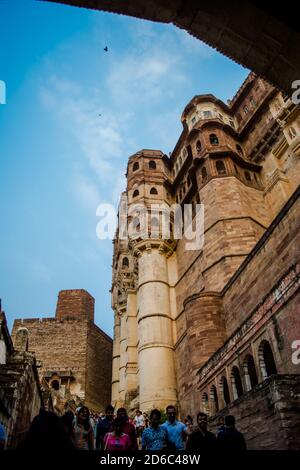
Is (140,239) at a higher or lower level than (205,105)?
lower

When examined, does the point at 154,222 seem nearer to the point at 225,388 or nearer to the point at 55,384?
the point at 225,388

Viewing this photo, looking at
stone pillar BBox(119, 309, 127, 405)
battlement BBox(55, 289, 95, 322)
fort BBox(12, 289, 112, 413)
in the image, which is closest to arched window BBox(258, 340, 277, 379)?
stone pillar BBox(119, 309, 127, 405)

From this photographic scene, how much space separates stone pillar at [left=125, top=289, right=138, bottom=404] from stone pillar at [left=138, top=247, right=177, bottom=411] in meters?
4.86

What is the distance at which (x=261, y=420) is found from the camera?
577 centimetres

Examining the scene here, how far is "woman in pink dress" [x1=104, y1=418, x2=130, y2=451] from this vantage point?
159 inches

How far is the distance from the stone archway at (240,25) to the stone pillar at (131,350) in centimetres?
2261

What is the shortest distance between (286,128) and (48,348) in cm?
2781

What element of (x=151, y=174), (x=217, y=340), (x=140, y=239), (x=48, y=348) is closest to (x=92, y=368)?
(x=48, y=348)

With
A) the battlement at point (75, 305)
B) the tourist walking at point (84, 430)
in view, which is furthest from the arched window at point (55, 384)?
the tourist walking at point (84, 430)

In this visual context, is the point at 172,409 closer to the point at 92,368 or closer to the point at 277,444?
the point at 277,444

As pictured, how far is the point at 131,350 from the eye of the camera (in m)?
Result: 25.4

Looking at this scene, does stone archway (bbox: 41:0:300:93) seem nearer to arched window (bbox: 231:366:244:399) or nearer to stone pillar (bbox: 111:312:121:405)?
arched window (bbox: 231:366:244:399)

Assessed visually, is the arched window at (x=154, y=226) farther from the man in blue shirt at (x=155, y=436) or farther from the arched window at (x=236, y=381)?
the man in blue shirt at (x=155, y=436)

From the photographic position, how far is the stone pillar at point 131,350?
23920 mm
